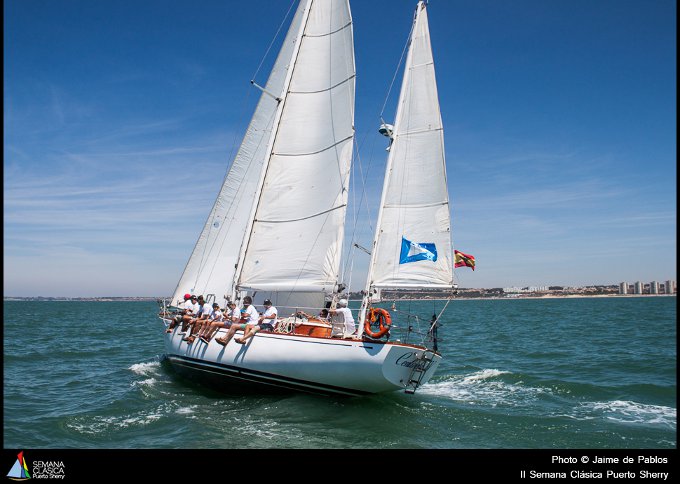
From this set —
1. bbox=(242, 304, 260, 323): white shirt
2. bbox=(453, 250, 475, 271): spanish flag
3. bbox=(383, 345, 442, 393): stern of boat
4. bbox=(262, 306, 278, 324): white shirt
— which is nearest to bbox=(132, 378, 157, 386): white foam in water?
bbox=(242, 304, 260, 323): white shirt

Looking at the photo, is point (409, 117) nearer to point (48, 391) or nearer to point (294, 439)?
point (294, 439)

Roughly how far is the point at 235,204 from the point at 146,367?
743 cm

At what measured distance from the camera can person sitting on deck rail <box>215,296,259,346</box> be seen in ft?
46.7

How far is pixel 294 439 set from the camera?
34.7 feet

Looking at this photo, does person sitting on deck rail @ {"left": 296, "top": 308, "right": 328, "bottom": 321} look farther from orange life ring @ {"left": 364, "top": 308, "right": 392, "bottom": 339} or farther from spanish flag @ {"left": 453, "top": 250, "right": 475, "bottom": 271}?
spanish flag @ {"left": 453, "top": 250, "right": 475, "bottom": 271}

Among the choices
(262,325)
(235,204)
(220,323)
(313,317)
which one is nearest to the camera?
(262,325)

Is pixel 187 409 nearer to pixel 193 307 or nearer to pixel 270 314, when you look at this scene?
pixel 270 314

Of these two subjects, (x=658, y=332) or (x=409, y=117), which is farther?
(x=658, y=332)

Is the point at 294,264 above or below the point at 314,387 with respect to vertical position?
above

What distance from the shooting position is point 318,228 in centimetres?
1591
